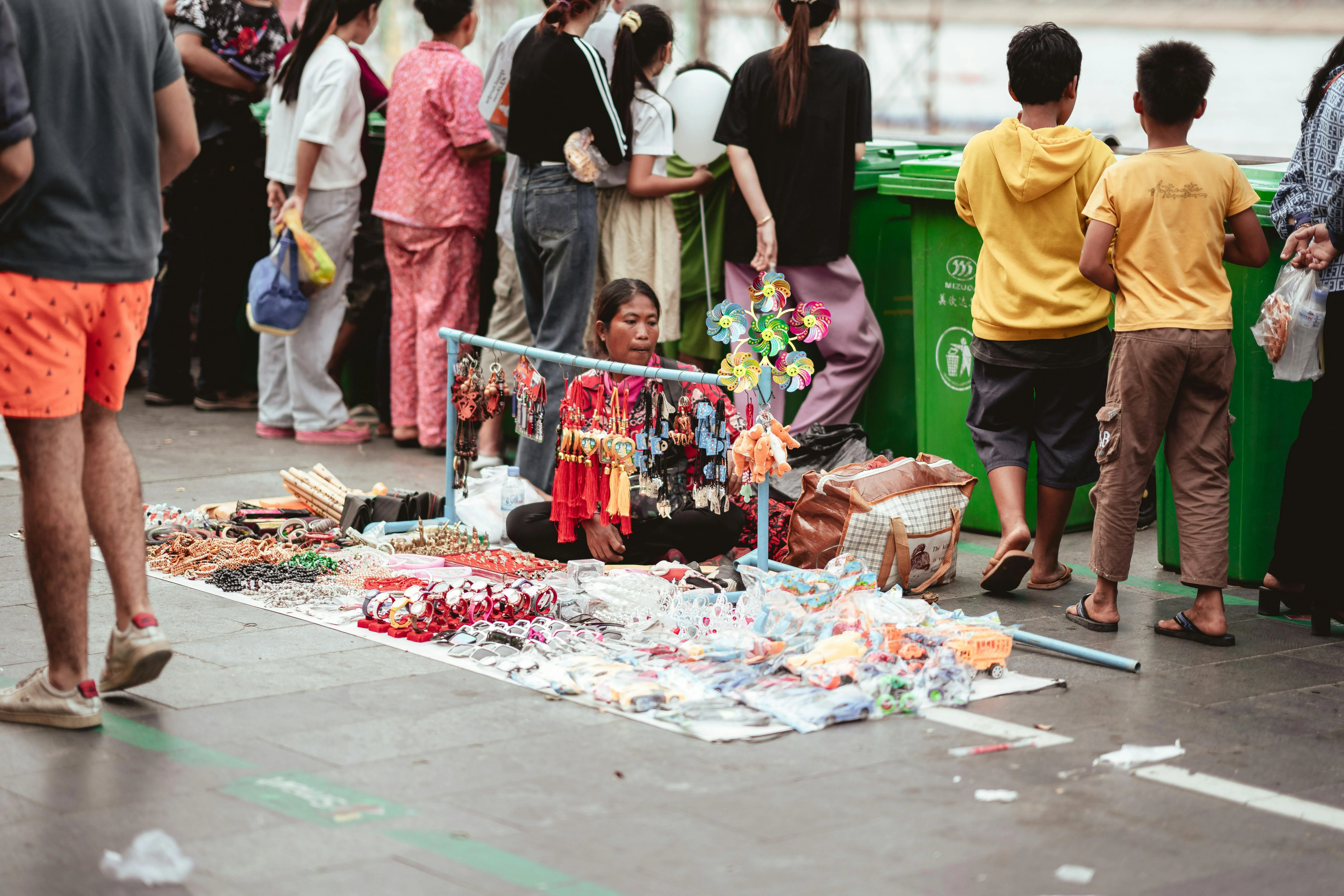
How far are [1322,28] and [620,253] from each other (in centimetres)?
3549

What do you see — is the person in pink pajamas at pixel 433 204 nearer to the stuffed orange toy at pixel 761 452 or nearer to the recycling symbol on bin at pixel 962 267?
the recycling symbol on bin at pixel 962 267

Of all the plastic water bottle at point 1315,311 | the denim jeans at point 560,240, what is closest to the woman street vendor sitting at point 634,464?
the denim jeans at point 560,240


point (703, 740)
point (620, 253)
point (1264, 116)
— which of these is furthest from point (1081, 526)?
point (1264, 116)

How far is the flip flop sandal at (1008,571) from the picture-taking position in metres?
5.34

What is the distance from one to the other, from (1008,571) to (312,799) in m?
2.77

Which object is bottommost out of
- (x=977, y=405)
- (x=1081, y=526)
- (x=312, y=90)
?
(x=1081, y=526)

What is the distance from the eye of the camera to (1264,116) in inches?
1244

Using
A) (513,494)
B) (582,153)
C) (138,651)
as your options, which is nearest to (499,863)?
(138,651)

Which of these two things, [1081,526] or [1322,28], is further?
[1322,28]

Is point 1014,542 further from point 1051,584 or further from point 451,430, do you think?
point 451,430

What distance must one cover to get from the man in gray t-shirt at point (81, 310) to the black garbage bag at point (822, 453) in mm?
2929

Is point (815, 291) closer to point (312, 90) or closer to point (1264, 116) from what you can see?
point (312, 90)

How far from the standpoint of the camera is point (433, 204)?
7.96m

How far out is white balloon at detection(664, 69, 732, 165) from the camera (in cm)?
707
